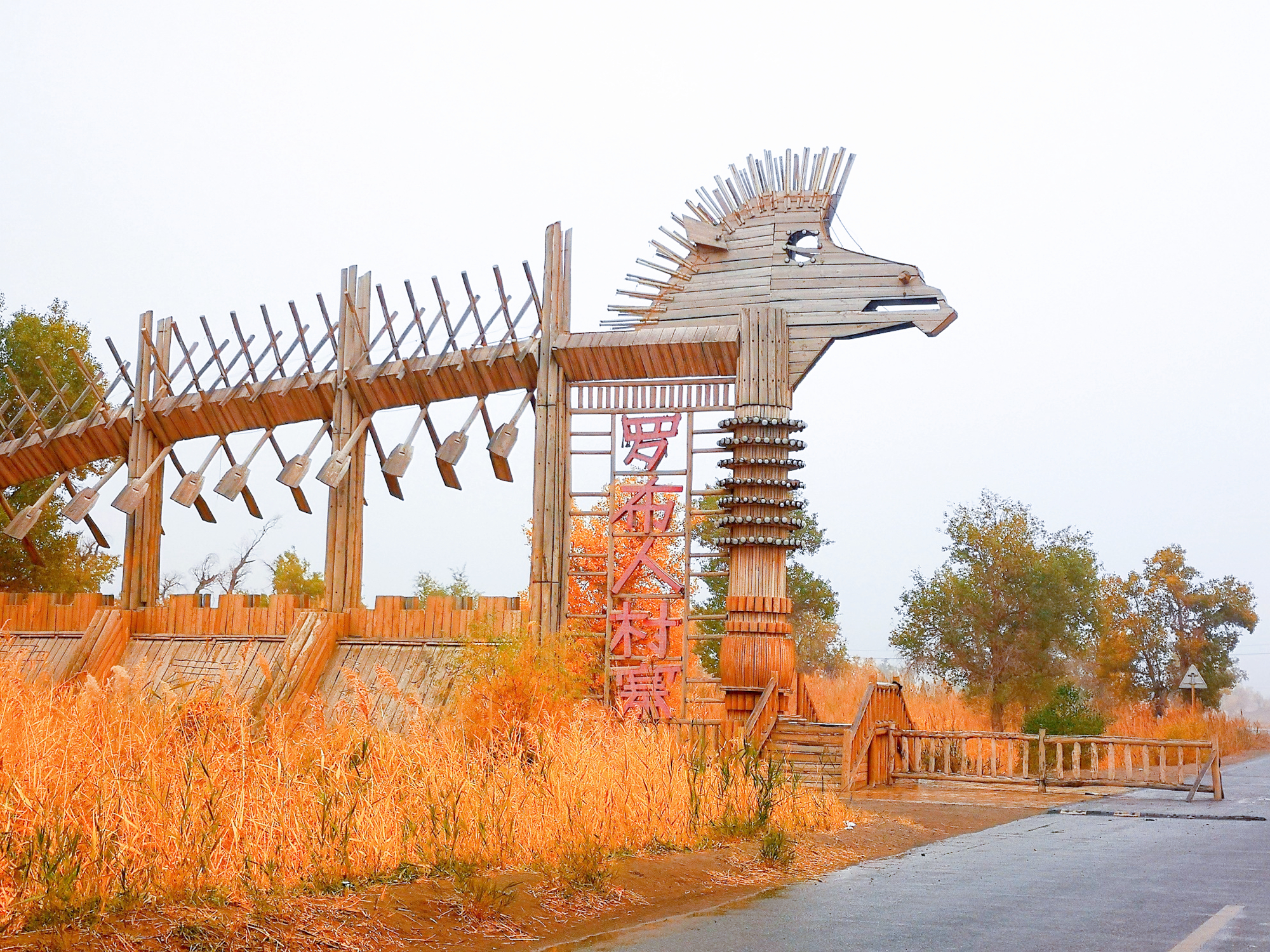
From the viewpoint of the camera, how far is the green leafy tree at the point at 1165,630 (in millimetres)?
42281

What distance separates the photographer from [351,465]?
2175 cm

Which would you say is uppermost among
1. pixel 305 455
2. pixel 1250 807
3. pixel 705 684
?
pixel 305 455

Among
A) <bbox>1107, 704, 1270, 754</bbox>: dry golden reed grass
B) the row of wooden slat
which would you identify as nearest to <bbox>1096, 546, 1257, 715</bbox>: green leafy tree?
<bbox>1107, 704, 1270, 754</bbox>: dry golden reed grass

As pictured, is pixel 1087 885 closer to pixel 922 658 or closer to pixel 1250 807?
pixel 1250 807

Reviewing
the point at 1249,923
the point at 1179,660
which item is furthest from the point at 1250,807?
the point at 1179,660

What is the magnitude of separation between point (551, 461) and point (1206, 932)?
1350 cm

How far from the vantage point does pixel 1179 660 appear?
4297 centimetres

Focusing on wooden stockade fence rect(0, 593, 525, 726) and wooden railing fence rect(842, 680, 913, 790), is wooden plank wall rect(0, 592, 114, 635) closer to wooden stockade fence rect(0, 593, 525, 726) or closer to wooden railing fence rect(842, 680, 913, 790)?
wooden stockade fence rect(0, 593, 525, 726)

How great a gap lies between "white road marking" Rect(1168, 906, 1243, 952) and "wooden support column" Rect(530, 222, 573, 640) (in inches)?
470

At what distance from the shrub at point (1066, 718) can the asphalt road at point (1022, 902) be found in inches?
494

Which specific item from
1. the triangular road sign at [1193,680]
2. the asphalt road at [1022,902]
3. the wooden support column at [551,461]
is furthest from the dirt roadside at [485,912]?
the triangular road sign at [1193,680]

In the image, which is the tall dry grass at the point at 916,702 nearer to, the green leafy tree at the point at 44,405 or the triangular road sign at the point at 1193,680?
the triangular road sign at the point at 1193,680

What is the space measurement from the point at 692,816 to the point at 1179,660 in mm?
36780

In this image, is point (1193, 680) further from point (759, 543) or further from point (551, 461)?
point (551, 461)
